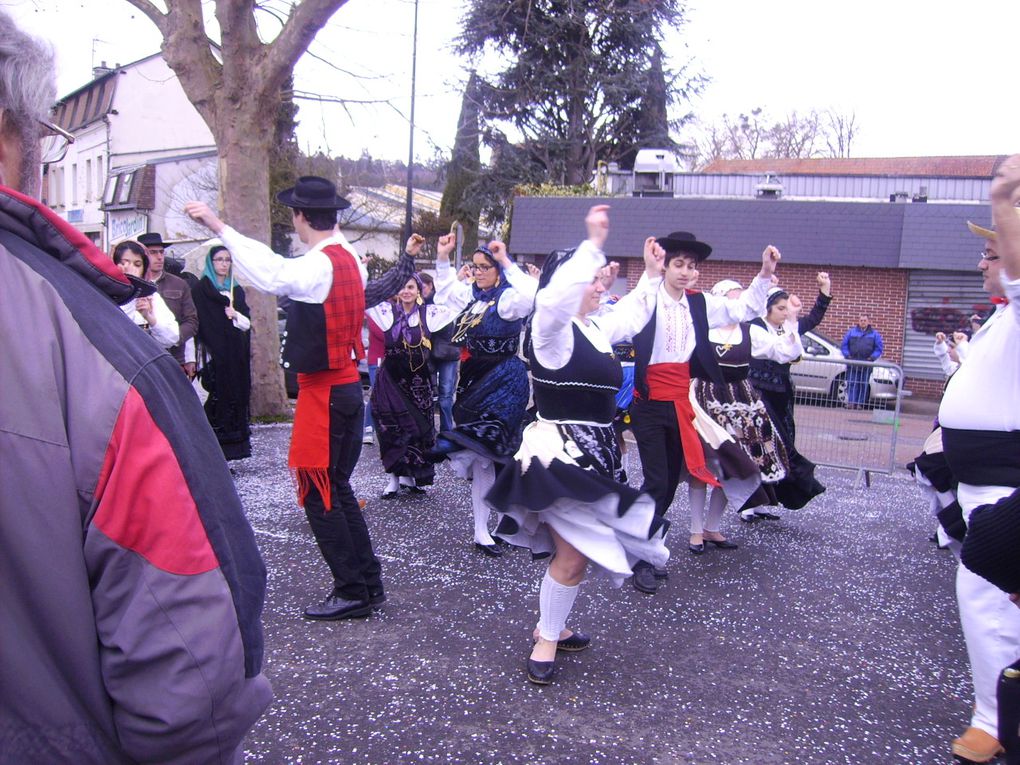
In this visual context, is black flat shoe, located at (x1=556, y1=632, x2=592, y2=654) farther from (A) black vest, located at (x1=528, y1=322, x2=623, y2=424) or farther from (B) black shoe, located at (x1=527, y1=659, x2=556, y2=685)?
(A) black vest, located at (x1=528, y1=322, x2=623, y2=424)

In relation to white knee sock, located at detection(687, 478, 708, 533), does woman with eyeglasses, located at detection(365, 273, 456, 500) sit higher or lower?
higher

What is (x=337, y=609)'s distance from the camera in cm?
437

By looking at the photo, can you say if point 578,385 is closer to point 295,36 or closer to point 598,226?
point 598,226

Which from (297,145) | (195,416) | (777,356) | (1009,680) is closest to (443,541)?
(777,356)

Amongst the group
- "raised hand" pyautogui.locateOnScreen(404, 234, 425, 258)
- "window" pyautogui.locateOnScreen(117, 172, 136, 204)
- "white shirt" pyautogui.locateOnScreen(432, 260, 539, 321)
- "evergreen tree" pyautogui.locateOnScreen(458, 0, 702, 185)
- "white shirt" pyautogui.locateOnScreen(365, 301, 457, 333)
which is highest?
"evergreen tree" pyautogui.locateOnScreen(458, 0, 702, 185)

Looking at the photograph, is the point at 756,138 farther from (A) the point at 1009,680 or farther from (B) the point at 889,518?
(A) the point at 1009,680

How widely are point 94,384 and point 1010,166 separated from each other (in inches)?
94.0

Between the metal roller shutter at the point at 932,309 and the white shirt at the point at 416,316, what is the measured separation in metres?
14.0

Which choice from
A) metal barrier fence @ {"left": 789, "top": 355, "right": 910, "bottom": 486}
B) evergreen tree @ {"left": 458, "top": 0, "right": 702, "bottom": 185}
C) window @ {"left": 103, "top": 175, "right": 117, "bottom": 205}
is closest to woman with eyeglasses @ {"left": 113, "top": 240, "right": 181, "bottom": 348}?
metal barrier fence @ {"left": 789, "top": 355, "right": 910, "bottom": 486}

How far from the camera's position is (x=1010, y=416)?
306cm

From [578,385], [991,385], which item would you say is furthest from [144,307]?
[991,385]

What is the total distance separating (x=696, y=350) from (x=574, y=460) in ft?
6.11

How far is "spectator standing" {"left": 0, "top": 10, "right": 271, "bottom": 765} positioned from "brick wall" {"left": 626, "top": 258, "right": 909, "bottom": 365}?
718 inches

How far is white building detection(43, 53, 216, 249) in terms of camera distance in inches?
1214
